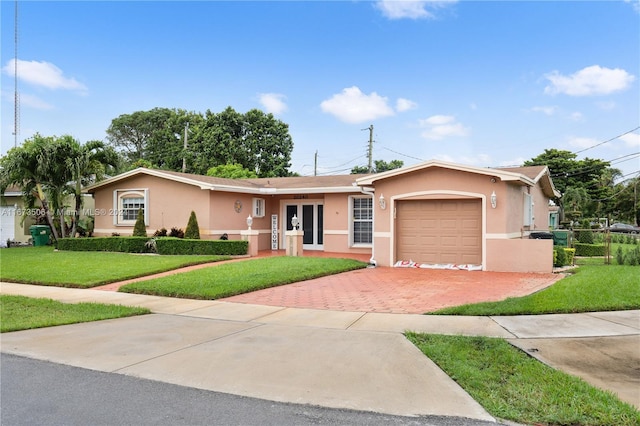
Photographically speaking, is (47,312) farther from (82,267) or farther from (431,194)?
(431,194)

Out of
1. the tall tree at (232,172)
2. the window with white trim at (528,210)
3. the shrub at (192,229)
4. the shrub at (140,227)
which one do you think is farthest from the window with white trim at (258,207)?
the tall tree at (232,172)

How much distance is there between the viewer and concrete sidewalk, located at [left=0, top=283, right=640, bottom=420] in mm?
4312

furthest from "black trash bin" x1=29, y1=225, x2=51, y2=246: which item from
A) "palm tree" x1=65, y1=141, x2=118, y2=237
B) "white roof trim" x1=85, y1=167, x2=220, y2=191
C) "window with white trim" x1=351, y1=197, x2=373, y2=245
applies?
"window with white trim" x1=351, y1=197, x2=373, y2=245

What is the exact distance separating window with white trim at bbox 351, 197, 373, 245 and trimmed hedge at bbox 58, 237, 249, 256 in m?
4.88

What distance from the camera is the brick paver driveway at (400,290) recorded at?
351 inches

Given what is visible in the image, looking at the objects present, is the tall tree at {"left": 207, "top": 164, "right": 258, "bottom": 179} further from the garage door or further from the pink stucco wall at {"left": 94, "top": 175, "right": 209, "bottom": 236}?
the garage door

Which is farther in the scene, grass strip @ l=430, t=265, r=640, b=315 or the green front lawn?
the green front lawn

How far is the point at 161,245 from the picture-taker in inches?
699

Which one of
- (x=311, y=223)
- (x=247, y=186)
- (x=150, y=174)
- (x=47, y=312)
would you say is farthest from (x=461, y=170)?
(x=150, y=174)

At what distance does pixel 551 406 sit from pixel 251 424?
104 inches

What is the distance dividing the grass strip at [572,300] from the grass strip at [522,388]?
7.40ft

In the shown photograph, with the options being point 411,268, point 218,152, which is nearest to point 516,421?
point 411,268

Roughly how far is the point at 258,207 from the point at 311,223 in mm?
2688

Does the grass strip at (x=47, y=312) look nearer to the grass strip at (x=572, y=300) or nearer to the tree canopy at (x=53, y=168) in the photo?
the grass strip at (x=572, y=300)
